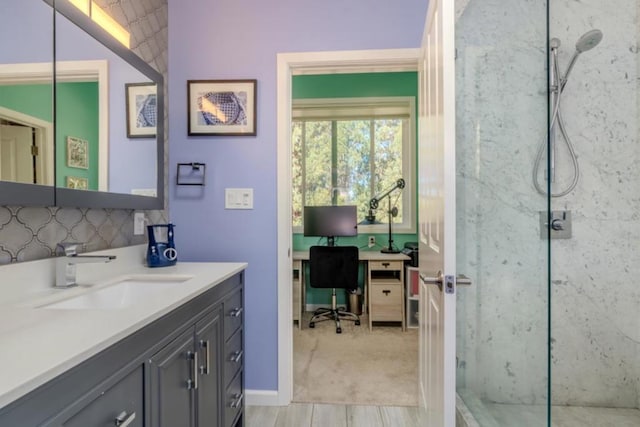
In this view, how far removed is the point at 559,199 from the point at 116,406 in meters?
1.96

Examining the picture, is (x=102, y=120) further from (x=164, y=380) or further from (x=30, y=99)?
(x=164, y=380)

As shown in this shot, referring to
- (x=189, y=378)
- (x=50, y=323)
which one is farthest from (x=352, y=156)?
(x=50, y=323)

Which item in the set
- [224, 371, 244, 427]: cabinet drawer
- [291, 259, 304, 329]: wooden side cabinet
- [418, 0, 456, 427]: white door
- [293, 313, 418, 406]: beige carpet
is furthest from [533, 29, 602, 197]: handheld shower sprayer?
[291, 259, 304, 329]: wooden side cabinet

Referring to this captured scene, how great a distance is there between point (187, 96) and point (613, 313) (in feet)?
8.58

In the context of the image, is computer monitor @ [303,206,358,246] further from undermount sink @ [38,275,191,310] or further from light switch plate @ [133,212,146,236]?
undermount sink @ [38,275,191,310]

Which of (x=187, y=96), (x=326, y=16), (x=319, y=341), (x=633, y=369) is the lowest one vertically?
(x=319, y=341)

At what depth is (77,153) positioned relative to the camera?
3.86 feet

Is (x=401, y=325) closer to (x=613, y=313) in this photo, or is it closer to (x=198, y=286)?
(x=613, y=313)

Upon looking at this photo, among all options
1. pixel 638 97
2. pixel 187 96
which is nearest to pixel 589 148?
pixel 638 97

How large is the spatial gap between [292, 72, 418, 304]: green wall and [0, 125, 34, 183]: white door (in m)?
2.66

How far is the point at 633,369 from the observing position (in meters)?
1.53

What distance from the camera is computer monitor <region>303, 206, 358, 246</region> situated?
124 inches

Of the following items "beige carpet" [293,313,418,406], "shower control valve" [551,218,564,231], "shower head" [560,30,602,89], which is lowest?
"beige carpet" [293,313,418,406]

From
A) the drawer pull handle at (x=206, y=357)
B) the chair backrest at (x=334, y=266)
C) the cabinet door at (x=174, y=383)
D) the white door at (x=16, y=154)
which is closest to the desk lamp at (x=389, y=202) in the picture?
the chair backrest at (x=334, y=266)
